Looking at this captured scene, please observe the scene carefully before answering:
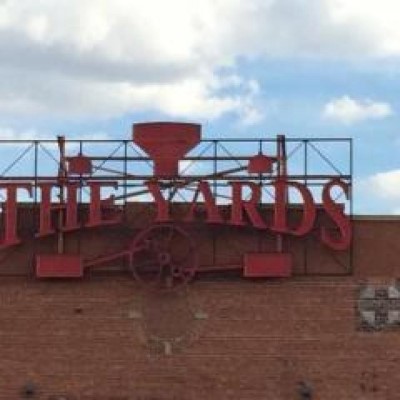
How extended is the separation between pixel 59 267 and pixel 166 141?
148 inches

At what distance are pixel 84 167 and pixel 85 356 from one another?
4322 mm

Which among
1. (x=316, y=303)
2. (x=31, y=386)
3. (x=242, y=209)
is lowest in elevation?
(x=31, y=386)

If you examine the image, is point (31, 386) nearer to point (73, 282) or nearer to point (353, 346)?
point (73, 282)

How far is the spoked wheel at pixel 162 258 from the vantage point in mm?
28828

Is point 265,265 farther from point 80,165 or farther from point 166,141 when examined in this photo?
point 80,165

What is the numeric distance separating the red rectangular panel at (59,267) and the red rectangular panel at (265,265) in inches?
148

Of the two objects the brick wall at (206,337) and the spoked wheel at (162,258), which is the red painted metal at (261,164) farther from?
the spoked wheel at (162,258)

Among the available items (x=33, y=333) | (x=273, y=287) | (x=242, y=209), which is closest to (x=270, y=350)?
(x=273, y=287)

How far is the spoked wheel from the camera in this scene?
28.8 m

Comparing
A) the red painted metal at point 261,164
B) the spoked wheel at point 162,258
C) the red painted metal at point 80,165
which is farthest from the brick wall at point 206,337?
the red painted metal at point 80,165

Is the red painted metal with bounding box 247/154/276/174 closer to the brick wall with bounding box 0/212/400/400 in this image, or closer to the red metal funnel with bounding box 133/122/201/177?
the red metal funnel with bounding box 133/122/201/177

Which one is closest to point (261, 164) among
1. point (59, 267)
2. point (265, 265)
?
point (265, 265)

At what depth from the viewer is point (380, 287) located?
28906 mm

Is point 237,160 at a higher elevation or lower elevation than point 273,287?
higher
